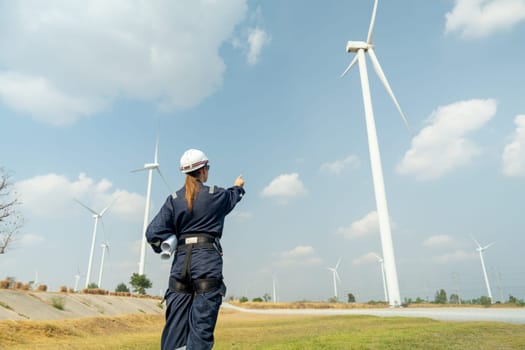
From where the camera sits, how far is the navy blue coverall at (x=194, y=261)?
5133mm

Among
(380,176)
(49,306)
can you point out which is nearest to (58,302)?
(49,306)

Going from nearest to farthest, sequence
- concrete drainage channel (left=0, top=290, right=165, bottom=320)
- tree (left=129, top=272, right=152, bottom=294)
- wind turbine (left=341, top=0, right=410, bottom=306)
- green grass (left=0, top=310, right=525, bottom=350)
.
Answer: green grass (left=0, top=310, right=525, bottom=350), concrete drainage channel (left=0, top=290, right=165, bottom=320), wind turbine (left=341, top=0, right=410, bottom=306), tree (left=129, top=272, right=152, bottom=294)

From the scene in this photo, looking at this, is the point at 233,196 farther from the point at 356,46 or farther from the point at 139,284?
the point at 139,284

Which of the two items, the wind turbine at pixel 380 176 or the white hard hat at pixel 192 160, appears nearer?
the white hard hat at pixel 192 160

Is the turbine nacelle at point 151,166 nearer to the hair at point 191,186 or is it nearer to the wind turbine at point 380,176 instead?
the wind turbine at point 380,176

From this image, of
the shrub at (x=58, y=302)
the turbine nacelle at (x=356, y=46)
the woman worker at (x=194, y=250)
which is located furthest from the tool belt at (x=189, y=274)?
the turbine nacelle at (x=356, y=46)

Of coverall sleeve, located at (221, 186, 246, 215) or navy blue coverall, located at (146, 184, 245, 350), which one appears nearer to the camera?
navy blue coverall, located at (146, 184, 245, 350)

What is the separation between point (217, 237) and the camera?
5.88 meters

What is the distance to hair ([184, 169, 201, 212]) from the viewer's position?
5.85 metres

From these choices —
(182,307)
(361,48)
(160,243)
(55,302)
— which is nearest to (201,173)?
(160,243)

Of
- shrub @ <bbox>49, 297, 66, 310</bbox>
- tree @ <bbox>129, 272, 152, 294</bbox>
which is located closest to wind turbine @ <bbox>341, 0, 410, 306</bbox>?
shrub @ <bbox>49, 297, 66, 310</bbox>

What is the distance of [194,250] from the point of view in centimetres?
559

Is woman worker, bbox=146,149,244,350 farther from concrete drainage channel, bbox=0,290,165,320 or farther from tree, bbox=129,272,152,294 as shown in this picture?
tree, bbox=129,272,152,294

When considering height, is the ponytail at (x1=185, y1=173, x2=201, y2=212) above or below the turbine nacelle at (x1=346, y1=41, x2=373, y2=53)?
below
